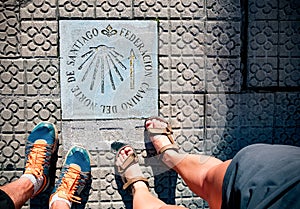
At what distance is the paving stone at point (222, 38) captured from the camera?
1.48 metres

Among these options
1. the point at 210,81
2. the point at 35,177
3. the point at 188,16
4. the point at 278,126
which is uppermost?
the point at 188,16

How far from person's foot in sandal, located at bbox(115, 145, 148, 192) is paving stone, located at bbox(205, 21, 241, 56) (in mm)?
552

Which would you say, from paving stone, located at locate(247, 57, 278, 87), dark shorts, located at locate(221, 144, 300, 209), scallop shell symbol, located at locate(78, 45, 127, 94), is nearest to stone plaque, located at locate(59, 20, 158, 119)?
scallop shell symbol, located at locate(78, 45, 127, 94)

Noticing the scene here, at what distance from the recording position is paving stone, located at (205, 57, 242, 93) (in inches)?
58.9

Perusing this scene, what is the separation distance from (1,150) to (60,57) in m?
0.47

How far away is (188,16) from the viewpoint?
57.7 inches

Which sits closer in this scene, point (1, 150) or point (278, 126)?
point (1, 150)

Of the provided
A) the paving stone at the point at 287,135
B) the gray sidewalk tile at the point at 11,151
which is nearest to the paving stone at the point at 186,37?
the paving stone at the point at 287,135

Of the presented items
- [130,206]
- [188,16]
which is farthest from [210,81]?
[130,206]

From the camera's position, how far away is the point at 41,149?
142 centimetres

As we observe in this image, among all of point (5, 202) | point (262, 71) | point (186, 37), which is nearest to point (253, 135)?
point (262, 71)

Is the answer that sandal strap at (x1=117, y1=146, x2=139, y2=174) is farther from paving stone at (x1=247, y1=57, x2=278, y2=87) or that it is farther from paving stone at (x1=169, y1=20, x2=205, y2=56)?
paving stone at (x1=247, y1=57, x2=278, y2=87)

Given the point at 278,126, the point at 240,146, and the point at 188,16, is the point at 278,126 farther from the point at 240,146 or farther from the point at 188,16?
the point at 188,16

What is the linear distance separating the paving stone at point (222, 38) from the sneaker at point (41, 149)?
2.50 feet
